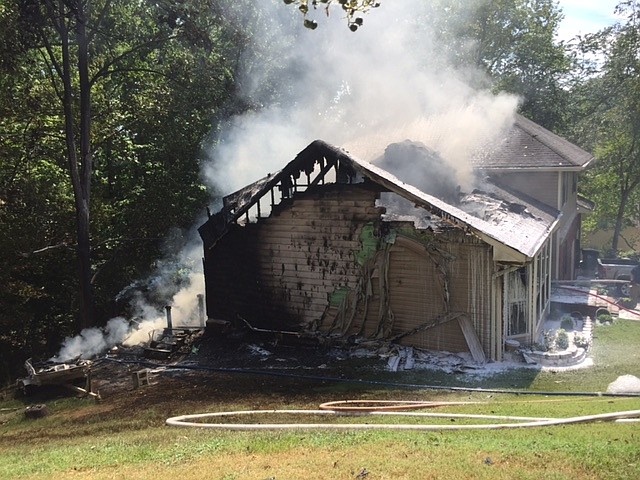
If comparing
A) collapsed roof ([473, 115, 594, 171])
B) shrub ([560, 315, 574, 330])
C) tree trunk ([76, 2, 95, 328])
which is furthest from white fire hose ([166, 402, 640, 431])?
collapsed roof ([473, 115, 594, 171])

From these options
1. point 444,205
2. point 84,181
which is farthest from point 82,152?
point 444,205

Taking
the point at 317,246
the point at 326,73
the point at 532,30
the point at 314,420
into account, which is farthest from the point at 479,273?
the point at 532,30

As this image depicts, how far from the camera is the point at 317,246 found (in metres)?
14.1

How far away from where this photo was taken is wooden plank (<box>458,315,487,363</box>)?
40.4 feet

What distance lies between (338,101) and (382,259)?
16157mm

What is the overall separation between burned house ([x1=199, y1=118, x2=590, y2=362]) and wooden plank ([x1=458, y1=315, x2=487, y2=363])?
22mm

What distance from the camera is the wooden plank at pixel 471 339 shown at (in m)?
12.3

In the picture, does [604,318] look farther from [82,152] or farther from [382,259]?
[82,152]

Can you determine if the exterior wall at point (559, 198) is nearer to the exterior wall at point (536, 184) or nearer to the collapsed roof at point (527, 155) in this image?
the exterior wall at point (536, 184)

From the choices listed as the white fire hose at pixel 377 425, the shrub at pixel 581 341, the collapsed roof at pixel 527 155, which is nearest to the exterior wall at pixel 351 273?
the shrub at pixel 581 341

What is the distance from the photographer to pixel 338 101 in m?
27.7

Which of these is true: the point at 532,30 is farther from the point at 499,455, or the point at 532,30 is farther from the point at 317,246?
the point at 499,455

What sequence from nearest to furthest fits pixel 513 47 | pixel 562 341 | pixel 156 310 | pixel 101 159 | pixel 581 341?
pixel 562 341, pixel 581 341, pixel 156 310, pixel 101 159, pixel 513 47

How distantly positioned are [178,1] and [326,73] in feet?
44.2
